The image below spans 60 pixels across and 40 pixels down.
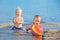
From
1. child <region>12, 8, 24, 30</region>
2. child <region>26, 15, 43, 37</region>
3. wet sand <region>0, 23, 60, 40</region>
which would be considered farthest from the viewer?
child <region>12, 8, 24, 30</region>

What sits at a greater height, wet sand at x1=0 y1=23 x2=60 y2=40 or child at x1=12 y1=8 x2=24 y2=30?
child at x1=12 y1=8 x2=24 y2=30

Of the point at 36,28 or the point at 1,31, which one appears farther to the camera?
the point at 1,31

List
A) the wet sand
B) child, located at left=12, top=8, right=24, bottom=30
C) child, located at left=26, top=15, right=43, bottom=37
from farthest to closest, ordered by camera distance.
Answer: child, located at left=12, top=8, right=24, bottom=30
child, located at left=26, top=15, right=43, bottom=37
the wet sand

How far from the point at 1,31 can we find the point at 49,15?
0.54m

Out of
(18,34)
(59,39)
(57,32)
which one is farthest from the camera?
(57,32)

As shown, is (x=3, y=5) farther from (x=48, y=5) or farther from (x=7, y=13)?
(x=48, y=5)

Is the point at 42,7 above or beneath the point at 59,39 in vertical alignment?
above

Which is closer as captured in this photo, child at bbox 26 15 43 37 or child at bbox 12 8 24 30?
child at bbox 26 15 43 37

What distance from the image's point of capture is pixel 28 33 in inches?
88.0

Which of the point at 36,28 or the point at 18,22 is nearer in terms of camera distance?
the point at 36,28

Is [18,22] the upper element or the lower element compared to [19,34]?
upper

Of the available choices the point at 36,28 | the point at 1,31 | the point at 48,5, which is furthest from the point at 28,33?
the point at 48,5

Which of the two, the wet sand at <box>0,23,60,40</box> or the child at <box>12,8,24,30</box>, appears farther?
the child at <box>12,8,24,30</box>

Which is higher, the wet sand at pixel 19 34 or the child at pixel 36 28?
the child at pixel 36 28
